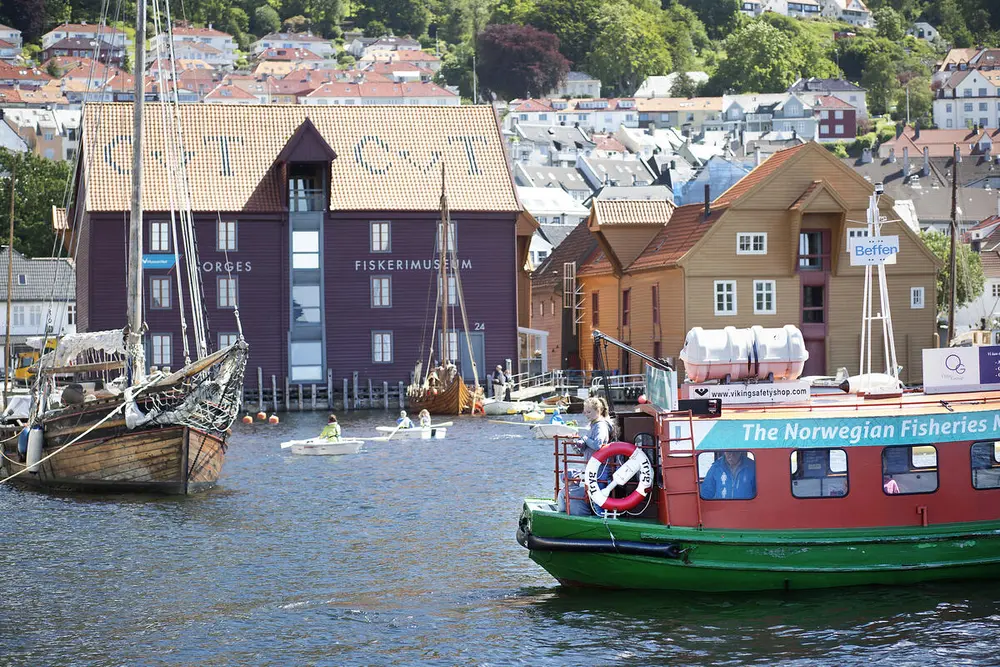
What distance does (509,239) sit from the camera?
72000 millimetres

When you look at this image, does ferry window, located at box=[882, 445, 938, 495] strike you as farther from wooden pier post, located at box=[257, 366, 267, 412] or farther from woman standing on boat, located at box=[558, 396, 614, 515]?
wooden pier post, located at box=[257, 366, 267, 412]

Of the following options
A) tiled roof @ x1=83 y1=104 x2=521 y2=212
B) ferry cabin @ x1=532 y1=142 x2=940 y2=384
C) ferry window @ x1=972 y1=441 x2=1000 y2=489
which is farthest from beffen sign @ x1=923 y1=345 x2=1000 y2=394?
tiled roof @ x1=83 y1=104 x2=521 y2=212

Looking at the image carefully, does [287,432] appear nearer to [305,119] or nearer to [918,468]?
[305,119]

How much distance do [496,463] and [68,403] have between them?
1274 centimetres

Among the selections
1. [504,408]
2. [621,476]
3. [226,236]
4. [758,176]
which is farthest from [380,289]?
[621,476]

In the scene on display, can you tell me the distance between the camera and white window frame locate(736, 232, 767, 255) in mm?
68500

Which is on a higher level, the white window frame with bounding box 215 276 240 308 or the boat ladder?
the white window frame with bounding box 215 276 240 308

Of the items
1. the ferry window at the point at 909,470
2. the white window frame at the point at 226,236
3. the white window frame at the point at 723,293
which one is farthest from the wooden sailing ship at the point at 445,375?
the ferry window at the point at 909,470

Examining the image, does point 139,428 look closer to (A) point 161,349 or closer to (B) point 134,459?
(B) point 134,459

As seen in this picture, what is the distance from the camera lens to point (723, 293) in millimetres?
68375

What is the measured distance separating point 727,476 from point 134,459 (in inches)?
737

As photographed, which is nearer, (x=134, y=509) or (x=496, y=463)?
(x=134, y=509)

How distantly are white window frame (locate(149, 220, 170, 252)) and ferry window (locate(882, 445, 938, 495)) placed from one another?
4982 centimetres

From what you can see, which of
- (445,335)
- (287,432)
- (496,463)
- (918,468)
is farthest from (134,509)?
(445,335)
